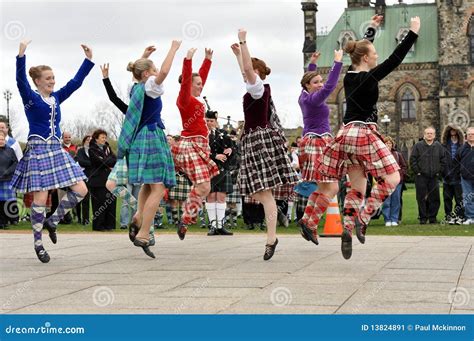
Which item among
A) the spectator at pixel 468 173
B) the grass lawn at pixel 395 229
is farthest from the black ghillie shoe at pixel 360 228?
the spectator at pixel 468 173

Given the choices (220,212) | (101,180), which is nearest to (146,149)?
(220,212)

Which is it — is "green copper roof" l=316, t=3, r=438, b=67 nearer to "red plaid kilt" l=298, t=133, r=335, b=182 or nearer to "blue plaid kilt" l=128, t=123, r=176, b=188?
"red plaid kilt" l=298, t=133, r=335, b=182

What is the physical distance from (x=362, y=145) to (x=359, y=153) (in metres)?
0.09

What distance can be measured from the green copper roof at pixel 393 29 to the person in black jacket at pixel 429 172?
4568 centimetres

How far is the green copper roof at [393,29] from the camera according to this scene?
2537 inches

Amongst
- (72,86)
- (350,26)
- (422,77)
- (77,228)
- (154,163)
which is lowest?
(77,228)

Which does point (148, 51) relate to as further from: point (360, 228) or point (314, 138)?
point (360, 228)

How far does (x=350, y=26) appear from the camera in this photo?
220 ft

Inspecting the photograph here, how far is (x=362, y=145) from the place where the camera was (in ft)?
27.1

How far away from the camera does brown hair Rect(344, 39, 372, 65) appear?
27.7 ft

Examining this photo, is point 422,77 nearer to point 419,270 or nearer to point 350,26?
point 350,26

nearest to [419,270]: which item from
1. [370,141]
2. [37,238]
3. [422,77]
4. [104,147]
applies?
[370,141]

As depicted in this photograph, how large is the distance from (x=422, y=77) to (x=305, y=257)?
57449 mm

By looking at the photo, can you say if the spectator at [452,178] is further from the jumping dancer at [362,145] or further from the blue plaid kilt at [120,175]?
the jumping dancer at [362,145]
